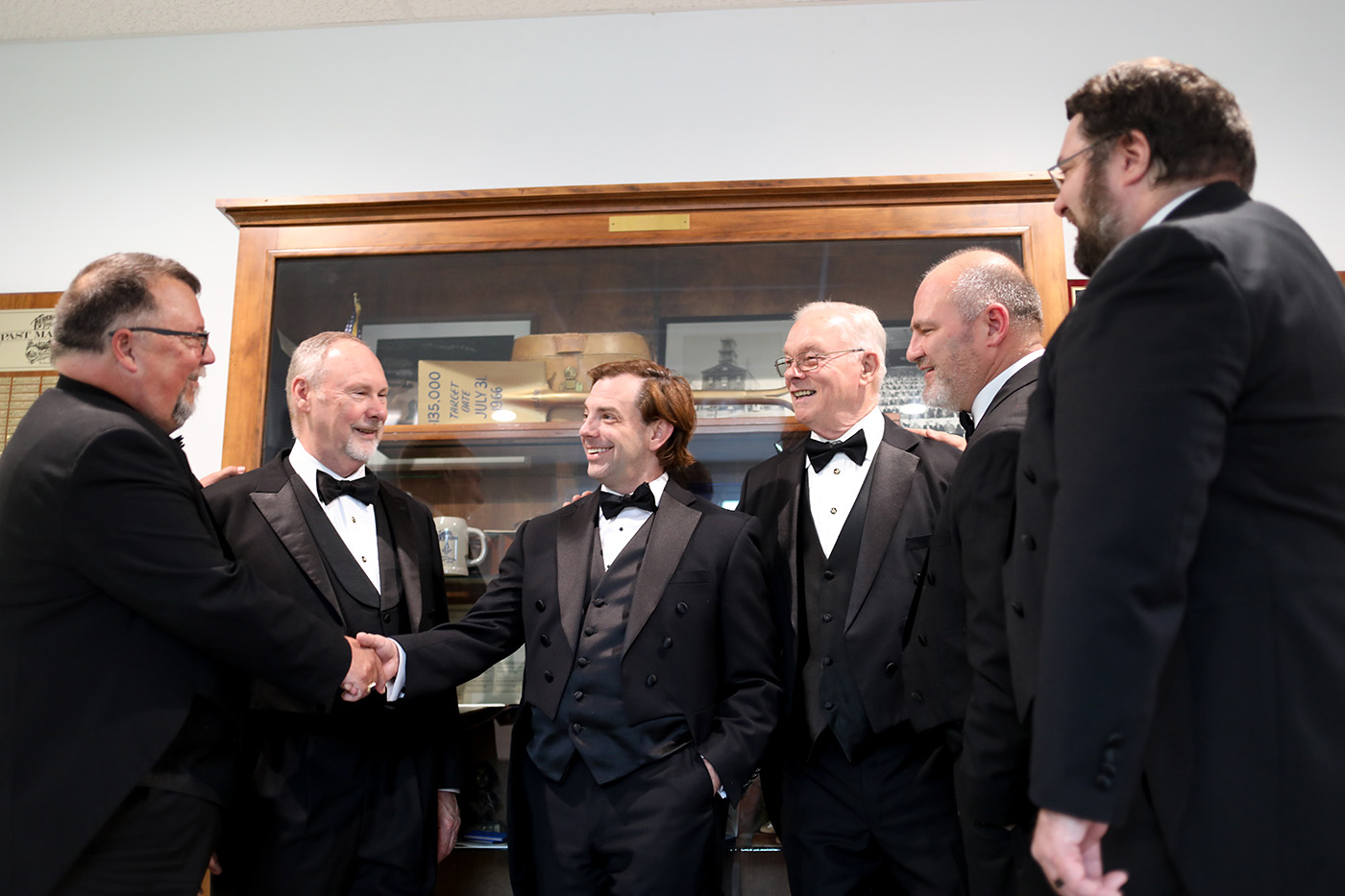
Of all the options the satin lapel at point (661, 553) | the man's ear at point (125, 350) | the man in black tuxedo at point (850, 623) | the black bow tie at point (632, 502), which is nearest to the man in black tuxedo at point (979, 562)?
the man in black tuxedo at point (850, 623)

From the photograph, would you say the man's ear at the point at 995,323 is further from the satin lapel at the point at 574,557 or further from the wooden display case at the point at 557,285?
the satin lapel at the point at 574,557

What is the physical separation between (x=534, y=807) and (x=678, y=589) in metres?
0.62

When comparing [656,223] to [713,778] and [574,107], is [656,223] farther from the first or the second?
[713,778]

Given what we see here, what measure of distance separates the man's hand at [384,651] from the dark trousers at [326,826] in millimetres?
182

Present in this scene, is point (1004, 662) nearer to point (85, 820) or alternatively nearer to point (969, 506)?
point (969, 506)

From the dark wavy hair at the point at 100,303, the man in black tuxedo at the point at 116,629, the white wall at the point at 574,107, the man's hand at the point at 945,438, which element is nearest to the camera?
the man in black tuxedo at the point at 116,629

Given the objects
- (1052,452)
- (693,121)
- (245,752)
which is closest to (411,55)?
(693,121)

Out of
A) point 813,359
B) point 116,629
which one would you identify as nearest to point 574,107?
point 813,359

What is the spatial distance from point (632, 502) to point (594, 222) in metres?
0.93

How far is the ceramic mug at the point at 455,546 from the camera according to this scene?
305 centimetres

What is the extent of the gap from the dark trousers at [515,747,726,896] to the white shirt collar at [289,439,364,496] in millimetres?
1029

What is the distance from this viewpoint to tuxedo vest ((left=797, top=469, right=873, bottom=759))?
229 cm

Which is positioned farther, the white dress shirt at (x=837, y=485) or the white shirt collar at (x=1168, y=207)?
the white dress shirt at (x=837, y=485)

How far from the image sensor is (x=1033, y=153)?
3602mm
